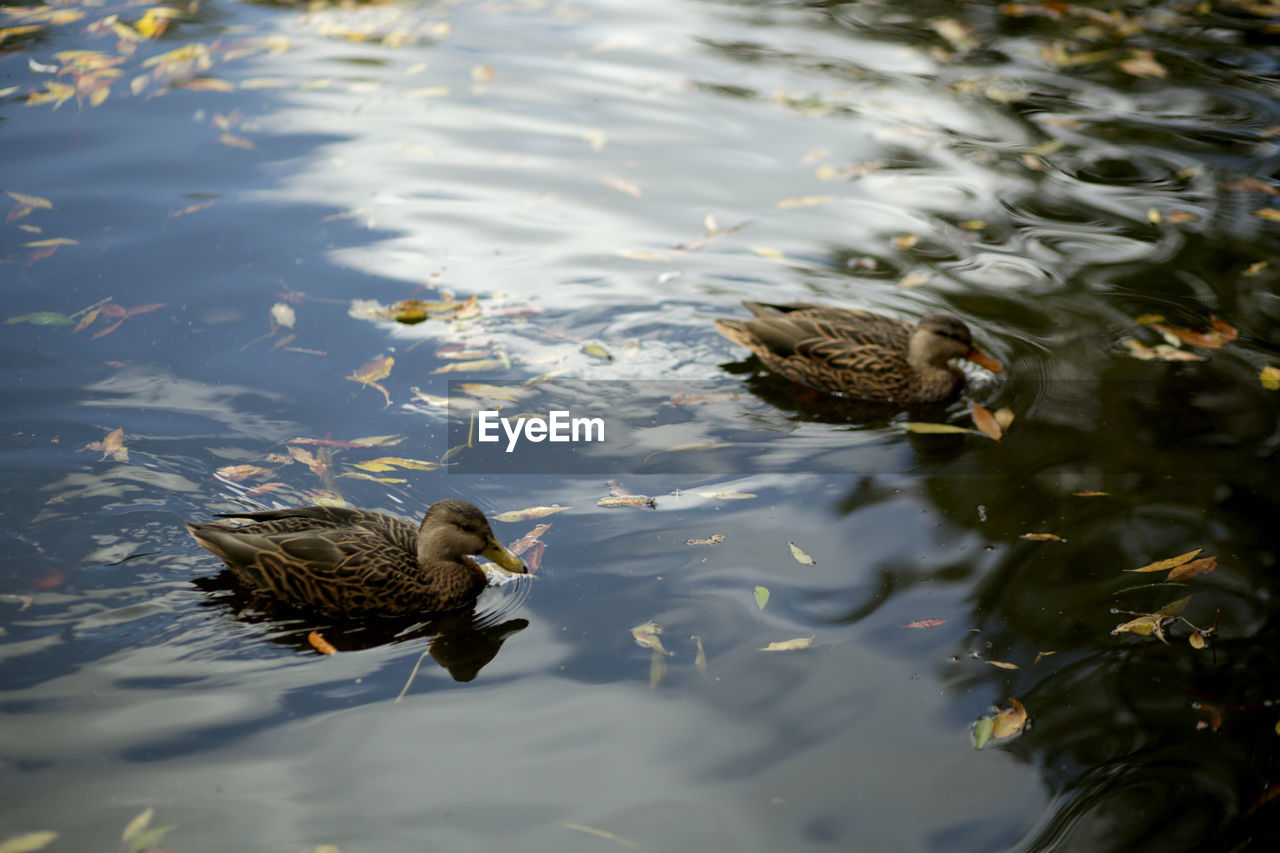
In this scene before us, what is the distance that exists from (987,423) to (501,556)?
3.29 metres

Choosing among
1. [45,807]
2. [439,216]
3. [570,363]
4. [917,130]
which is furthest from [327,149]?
[45,807]

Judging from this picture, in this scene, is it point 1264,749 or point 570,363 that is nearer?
point 1264,749

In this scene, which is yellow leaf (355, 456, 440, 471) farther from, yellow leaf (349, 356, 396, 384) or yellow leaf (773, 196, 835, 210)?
yellow leaf (773, 196, 835, 210)

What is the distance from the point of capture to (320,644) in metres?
4.54

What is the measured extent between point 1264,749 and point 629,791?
2.62 m

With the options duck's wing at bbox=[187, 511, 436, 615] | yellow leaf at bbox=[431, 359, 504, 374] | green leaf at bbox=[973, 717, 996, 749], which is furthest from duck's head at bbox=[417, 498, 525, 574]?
green leaf at bbox=[973, 717, 996, 749]

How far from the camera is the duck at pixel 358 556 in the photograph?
457 cm

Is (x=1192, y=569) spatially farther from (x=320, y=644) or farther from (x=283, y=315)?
(x=283, y=315)

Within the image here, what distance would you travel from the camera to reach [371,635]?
15.3ft

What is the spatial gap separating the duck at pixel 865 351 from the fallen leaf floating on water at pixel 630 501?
66.3 inches

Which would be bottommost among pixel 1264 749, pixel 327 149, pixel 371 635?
pixel 1264 749

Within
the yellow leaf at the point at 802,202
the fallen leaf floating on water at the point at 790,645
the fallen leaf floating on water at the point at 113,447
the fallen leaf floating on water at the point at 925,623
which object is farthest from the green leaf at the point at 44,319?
the fallen leaf floating on water at the point at 925,623

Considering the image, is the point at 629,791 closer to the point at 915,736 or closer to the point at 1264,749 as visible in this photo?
the point at 915,736

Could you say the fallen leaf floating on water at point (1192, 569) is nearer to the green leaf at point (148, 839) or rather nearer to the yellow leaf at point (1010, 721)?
the yellow leaf at point (1010, 721)
